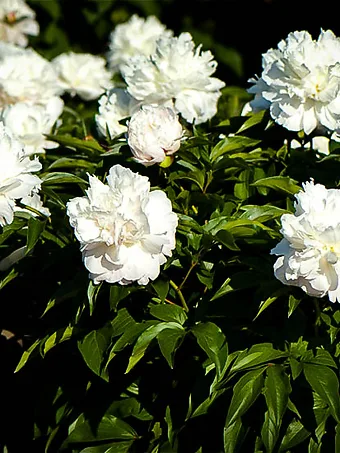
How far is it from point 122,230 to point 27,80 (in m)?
1.55

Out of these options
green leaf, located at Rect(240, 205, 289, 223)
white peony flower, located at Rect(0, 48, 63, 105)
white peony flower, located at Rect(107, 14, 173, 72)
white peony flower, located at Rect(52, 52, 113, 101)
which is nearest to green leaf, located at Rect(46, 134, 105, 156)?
green leaf, located at Rect(240, 205, 289, 223)

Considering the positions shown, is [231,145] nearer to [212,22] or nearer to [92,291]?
[92,291]

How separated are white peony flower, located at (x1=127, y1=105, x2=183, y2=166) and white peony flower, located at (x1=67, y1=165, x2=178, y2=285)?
0.22 m

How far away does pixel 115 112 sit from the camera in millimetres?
2627

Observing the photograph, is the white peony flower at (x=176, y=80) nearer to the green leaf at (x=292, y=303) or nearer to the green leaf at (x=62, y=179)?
the green leaf at (x=62, y=179)

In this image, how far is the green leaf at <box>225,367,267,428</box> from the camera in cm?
174

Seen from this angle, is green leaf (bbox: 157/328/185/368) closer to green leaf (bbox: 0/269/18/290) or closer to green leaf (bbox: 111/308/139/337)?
green leaf (bbox: 111/308/139/337)

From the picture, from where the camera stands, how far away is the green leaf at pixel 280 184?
207 centimetres

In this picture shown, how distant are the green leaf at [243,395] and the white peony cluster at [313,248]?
0.21m

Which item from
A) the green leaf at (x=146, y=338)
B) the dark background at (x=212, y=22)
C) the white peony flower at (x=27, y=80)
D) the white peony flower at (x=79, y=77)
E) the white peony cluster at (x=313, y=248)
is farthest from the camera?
the dark background at (x=212, y=22)

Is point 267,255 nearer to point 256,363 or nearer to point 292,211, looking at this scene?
point 292,211

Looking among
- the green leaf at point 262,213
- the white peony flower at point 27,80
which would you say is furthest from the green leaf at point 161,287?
the white peony flower at point 27,80

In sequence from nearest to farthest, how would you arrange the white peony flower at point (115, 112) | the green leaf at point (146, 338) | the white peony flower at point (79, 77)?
the green leaf at point (146, 338)
the white peony flower at point (115, 112)
the white peony flower at point (79, 77)

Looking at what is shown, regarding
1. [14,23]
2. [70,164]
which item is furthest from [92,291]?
[14,23]
